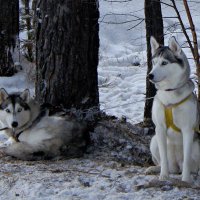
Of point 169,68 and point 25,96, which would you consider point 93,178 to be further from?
point 25,96

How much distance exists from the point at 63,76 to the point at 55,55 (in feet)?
1.00

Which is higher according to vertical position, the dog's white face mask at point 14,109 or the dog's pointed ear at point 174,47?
the dog's pointed ear at point 174,47

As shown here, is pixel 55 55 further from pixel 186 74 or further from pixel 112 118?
pixel 186 74

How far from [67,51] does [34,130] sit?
116 centimetres

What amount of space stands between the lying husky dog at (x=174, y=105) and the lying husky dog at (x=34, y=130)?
4.83 feet

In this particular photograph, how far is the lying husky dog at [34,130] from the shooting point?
20.6ft

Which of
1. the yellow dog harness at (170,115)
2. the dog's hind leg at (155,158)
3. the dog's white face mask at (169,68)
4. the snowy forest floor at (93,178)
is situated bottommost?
the snowy forest floor at (93,178)

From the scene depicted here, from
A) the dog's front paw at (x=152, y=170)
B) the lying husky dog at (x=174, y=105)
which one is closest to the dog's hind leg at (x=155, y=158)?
the dog's front paw at (x=152, y=170)

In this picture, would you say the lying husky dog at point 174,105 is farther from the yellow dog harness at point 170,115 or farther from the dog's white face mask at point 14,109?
the dog's white face mask at point 14,109

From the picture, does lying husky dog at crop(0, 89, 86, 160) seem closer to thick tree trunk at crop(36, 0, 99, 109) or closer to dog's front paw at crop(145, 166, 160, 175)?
thick tree trunk at crop(36, 0, 99, 109)

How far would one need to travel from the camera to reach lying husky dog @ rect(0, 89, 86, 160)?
20.6ft

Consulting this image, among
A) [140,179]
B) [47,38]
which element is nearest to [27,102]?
[47,38]

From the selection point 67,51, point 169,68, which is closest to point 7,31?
point 67,51

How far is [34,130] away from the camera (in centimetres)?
659
